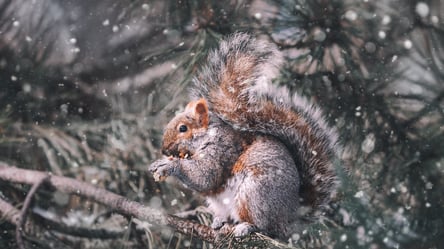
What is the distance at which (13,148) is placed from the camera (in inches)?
40.9

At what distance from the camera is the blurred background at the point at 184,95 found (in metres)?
0.91

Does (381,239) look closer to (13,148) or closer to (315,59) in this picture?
(315,59)

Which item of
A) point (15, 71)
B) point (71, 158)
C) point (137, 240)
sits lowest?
point (137, 240)

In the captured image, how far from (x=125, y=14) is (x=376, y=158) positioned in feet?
1.47

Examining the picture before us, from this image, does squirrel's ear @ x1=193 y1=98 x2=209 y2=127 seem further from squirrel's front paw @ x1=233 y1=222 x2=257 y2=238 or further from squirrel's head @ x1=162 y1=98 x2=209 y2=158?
squirrel's front paw @ x1=233 y1=222 x2=257 y2=238

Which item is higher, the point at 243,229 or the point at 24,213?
the point at 243,229

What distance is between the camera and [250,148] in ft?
2.38

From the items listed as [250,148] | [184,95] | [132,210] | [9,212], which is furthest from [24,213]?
[250,148]

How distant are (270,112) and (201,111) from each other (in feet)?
0.27

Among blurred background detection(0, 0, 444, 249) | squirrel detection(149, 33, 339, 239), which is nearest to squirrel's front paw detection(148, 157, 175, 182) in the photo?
squirrel detection(149, 33, 339, 239)

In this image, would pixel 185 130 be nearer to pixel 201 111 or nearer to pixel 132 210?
pixel 201 111

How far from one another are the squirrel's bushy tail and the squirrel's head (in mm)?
36

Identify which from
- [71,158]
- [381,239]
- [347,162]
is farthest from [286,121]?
[71,158]

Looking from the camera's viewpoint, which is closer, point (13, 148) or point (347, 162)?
point (347, 162)
